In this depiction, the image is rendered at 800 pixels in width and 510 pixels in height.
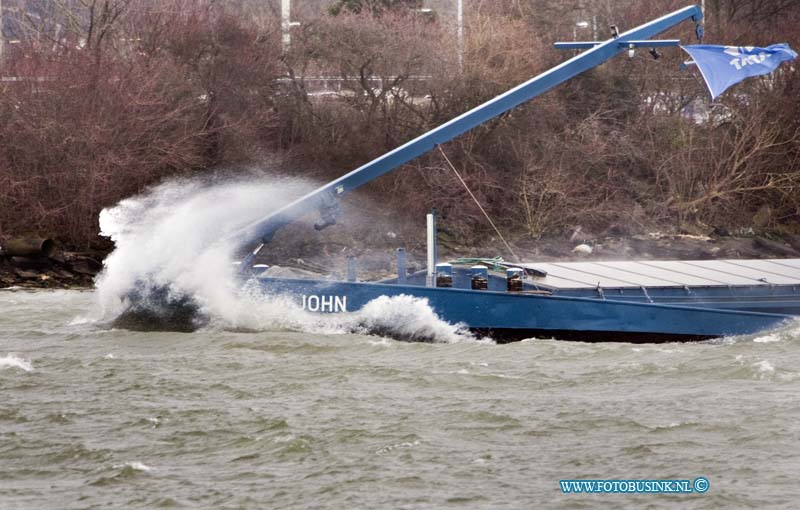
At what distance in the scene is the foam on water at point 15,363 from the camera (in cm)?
1875

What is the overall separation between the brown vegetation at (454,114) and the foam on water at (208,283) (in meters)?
14.2

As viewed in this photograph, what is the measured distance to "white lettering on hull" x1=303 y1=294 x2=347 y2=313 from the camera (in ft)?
68.1

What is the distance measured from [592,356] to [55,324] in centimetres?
1059

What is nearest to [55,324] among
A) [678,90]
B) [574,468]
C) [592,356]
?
[592,356]

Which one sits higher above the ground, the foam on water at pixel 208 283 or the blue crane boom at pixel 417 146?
the blue crane boom at pixel 417 146

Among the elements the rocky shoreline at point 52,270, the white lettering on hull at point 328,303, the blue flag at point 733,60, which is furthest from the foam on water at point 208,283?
the rocky shoreline at point 52,270

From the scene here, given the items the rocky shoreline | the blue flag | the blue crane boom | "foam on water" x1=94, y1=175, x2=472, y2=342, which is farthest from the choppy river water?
the rocky shoreline

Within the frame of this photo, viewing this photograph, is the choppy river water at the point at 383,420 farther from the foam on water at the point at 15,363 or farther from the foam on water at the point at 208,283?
the foam on water at the point at 208,283

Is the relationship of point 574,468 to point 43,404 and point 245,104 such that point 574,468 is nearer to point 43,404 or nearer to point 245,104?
point 43,404

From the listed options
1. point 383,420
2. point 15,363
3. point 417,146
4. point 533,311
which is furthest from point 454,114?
point 383,420

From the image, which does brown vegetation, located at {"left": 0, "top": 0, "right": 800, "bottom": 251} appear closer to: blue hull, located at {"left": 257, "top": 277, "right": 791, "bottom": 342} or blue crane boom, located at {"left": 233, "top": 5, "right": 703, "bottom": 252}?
blue crane boom, located at {"left": 233, "top": 5, "right": 703, "bottom": 252}

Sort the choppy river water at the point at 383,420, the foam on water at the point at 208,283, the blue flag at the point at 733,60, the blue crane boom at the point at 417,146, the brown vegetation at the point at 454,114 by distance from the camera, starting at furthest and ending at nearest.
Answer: the brown vegetation at the point at 454,114
the blue crane boom at the point at 417,146
the blue flag at the point at 733,60
the foam on water at the point at 208,283
the choppy river water at the point at 383,420

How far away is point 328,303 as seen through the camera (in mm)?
20828

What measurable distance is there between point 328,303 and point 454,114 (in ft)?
73.2
